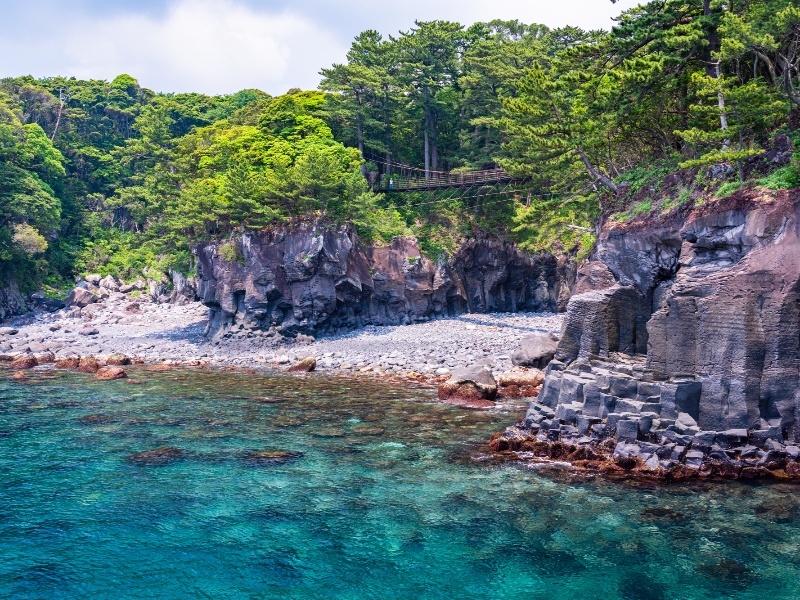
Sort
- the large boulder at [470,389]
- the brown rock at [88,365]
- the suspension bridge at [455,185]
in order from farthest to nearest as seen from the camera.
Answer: the suspension bridge at [455,185]
the brown rock at [88,365]
the large boulder at [470,389]

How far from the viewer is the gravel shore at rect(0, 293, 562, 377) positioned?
115 feet

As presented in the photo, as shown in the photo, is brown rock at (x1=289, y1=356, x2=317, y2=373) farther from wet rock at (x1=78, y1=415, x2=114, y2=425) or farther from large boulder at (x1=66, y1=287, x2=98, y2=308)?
large boulder at (x1=66, y1=287, x2=98, y2=308)

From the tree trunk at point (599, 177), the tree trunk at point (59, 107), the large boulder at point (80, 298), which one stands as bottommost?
the large boulder at point (80, 298)

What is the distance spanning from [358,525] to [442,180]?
42.4 meters

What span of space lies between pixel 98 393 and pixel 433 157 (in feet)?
131

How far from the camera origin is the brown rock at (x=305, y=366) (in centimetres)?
3491

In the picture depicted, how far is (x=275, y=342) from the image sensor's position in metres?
42.0

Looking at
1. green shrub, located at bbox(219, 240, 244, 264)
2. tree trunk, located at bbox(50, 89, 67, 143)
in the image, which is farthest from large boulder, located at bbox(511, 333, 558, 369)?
tree trunk, located at bbox(50, 89, 67, 143)

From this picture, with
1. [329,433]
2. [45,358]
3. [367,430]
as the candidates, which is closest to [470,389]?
[367,430]

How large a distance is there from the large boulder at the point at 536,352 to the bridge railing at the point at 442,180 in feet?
63.7

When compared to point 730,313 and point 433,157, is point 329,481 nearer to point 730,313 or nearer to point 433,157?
point 730,313

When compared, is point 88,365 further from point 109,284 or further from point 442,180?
point 442,180

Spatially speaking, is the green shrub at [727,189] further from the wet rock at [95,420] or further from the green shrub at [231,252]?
the green shrub at [231,252]

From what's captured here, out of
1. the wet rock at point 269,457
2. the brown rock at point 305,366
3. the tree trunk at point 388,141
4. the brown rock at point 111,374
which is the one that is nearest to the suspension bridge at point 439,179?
the tree trunk at point 388,141
